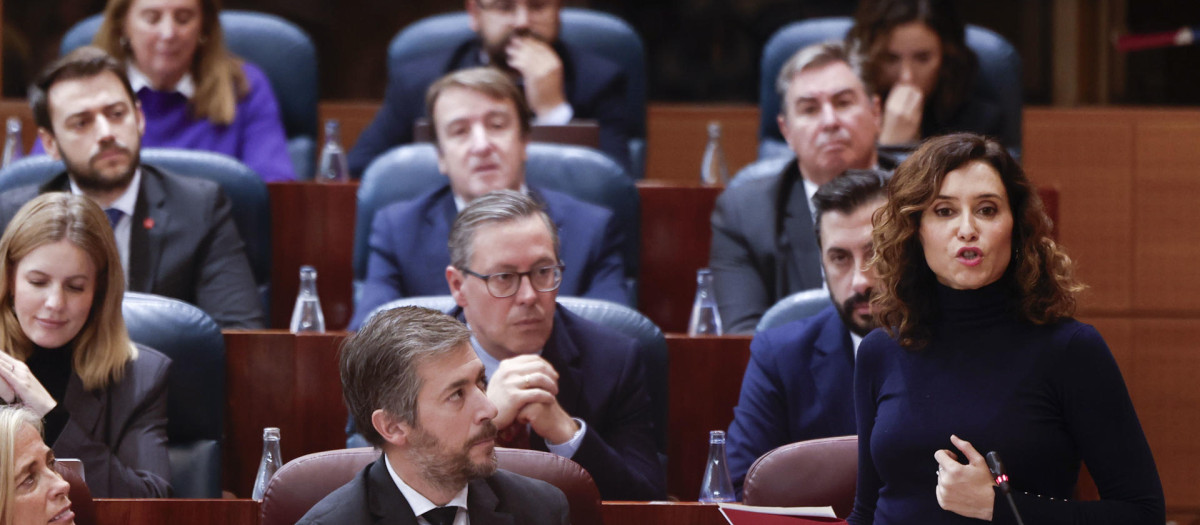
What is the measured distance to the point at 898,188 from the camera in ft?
4.40

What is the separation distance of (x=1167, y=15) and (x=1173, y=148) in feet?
1.59

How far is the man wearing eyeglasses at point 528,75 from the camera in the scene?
8.98 ft

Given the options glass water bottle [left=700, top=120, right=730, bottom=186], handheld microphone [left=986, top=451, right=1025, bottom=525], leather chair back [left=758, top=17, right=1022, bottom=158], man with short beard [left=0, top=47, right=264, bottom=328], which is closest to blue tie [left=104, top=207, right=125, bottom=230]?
man with short beard [left=0, top=47, right=264, bottom=328]

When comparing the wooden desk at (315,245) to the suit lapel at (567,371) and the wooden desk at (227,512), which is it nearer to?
the suit lapel at (567,371)

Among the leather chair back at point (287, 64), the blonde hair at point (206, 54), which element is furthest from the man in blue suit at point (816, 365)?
the leather chair back at point (287, 64)

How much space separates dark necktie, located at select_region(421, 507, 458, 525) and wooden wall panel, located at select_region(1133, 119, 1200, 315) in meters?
1.88

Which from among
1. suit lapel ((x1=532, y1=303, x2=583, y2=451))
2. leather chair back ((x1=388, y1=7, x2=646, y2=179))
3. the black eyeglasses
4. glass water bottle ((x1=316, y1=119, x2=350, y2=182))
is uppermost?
leather chair back ((x1=388, y1=7, x2=646, y2=179))

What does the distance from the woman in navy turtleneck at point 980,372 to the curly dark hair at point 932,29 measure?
1310 mm

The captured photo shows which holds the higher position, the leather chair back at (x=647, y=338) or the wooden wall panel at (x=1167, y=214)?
the wooden wall panel at (x=1167, y=214)

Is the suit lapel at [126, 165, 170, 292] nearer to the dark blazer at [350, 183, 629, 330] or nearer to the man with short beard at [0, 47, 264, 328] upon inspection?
the man with short beard at [0, 47, 264, 328]

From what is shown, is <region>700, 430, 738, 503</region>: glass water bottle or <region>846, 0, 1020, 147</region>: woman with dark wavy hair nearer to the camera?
<region>700, 430, 738, 503</region>: glass water bottle

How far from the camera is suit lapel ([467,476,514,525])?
1.33 meters

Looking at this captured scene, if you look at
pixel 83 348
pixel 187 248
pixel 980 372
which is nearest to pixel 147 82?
pixel 187 248

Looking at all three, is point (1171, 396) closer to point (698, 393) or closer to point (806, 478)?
point (698, 393)
